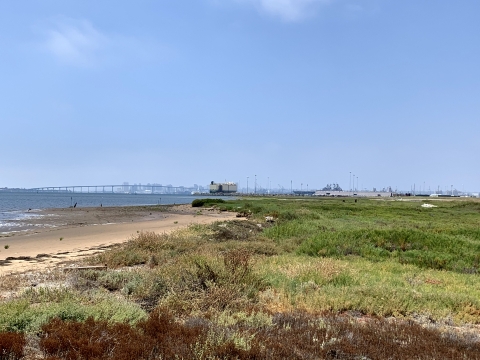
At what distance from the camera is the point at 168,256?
13.1 metres

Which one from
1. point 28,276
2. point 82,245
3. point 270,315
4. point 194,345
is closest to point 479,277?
point 270,315

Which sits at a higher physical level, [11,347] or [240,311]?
[11,347]

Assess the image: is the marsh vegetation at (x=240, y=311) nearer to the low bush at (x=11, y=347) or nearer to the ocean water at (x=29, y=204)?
the low bush at (x=11, y=347)

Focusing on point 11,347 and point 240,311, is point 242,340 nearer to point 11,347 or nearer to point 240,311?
point 240,311

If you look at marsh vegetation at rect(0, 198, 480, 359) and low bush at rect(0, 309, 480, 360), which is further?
marsh vegetation at rect(0, 198, 480, 359)

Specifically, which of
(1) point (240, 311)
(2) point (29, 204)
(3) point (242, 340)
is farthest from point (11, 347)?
(2) point (29, 204)

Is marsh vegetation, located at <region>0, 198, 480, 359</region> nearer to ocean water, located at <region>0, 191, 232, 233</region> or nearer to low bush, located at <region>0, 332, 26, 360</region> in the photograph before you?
low bush, located at <region>0, 332, 26, 360</region>

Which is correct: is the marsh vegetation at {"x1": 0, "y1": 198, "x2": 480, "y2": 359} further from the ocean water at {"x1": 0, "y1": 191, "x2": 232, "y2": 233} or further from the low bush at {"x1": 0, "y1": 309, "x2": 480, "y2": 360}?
the ocean water at {"x1": 0, "y1": 191, "x2": 232, "y2": 233}

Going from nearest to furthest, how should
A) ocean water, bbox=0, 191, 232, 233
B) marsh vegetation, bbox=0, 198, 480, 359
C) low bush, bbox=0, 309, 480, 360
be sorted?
low bush, bbox=0, 309, 480, 360
marsh vegetation, bbox=0, 198, 480, 359
ocean water, bbox=0, 191, 232, 233

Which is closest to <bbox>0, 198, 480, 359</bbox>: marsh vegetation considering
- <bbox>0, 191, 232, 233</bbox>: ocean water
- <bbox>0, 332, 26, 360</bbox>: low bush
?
<bbox>0, 332, 26, 360</bbox>: low bush

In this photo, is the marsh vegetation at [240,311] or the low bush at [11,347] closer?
the low bush at [11,347]

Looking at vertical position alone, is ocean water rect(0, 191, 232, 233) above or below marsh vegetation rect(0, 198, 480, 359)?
below

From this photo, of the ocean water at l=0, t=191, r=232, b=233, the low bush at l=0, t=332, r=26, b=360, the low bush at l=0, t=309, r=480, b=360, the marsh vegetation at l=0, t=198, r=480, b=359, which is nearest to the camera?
the low bush at l=0, t=332, r=26, b=360

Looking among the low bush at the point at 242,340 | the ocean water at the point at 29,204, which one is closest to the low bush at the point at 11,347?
the low bush at the point at 242,340
